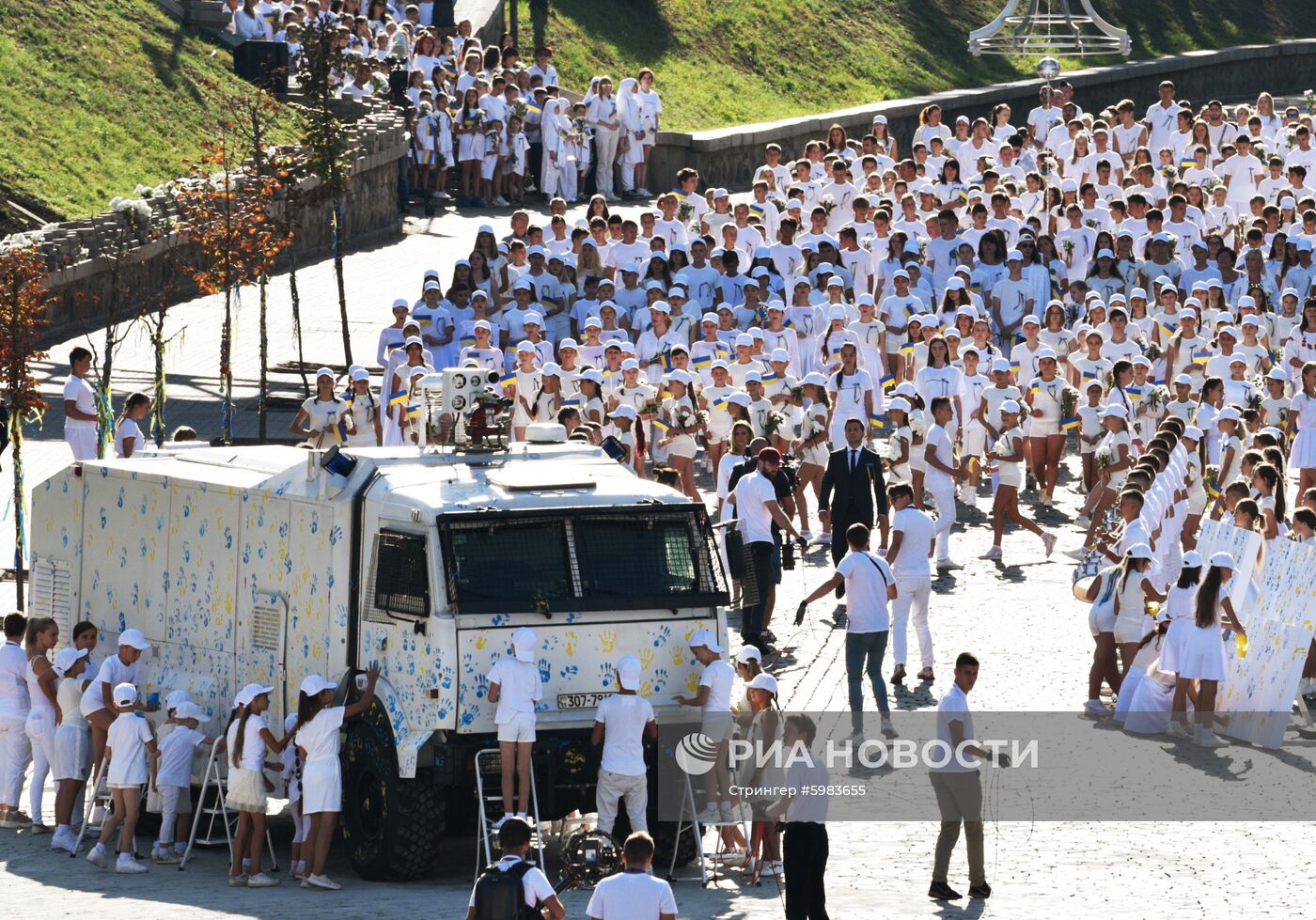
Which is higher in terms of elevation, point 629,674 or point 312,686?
point 629,674

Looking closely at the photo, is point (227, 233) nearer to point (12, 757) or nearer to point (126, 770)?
point (12, 757)

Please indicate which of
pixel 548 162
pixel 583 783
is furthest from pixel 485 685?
pixel 548 162

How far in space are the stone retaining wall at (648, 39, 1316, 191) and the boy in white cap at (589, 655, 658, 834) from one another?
1161 inches

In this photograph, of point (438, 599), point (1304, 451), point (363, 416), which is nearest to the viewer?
point (438, 599)

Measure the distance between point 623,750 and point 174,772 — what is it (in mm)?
3315

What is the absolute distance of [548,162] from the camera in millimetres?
41375

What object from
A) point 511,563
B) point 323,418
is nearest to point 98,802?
point 511,563

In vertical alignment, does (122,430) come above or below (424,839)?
above

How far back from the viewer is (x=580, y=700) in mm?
15578

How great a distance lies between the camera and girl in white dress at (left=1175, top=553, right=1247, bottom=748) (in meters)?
18.0

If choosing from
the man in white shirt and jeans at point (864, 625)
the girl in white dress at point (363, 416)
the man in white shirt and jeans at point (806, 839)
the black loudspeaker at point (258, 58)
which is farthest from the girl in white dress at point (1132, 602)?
the black loudspeaker at point (258, 58)

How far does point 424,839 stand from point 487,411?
314 centimetres

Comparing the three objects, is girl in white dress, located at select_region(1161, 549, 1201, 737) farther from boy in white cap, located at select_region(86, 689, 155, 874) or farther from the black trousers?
boy in white cap, located at select_region(86, 689, 155, 874)

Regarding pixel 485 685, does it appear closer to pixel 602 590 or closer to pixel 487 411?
pixel 602 590
